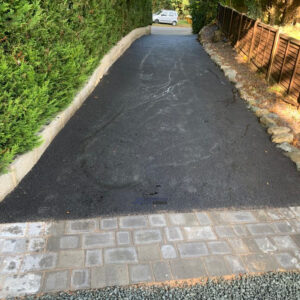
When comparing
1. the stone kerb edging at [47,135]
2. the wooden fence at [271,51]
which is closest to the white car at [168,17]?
the wooden fence at [271,51]

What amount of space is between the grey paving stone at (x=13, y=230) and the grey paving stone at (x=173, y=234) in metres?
1.83

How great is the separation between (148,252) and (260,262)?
1.33m

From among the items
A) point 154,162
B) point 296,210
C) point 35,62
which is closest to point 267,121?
point 296,210

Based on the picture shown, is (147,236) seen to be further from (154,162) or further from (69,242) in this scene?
(154,162)

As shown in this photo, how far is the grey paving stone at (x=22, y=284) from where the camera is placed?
2.99m

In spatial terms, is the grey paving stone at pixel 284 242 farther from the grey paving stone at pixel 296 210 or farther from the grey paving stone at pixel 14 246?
the grey paving stone at pixel 14 246


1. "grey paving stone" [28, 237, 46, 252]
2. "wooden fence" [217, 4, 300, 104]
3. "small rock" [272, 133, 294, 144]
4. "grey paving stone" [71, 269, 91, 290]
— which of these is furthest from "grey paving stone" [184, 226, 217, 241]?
"wooden fence" [217, 4, 300, 104]

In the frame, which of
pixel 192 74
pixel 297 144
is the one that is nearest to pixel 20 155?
pixel 297 144

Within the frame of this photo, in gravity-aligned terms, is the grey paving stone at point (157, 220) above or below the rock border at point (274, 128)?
below

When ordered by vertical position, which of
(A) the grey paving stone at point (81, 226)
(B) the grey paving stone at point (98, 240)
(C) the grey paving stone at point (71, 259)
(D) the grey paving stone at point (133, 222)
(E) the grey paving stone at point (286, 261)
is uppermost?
(A) the grey paving stone at point (81, 226)

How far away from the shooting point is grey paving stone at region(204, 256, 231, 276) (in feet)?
10.9

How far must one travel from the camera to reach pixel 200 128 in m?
6.65

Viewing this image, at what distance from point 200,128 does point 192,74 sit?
14.7 feet

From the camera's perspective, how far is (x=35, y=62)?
4.65 metres
